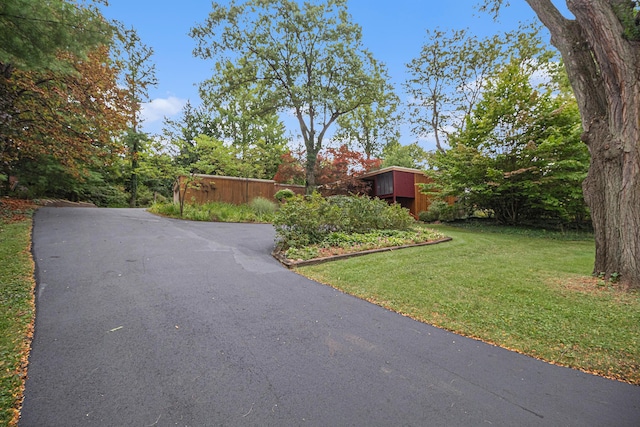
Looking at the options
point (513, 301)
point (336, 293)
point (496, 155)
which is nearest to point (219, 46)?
point (496, 155)

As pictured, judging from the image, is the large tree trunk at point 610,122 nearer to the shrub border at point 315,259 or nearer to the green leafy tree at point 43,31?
the shrub border at point 315,259

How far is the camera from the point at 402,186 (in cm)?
1587

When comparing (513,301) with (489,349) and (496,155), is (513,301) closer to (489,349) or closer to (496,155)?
(489,349)

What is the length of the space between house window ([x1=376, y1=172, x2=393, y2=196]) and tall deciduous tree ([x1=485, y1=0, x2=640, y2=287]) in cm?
1114

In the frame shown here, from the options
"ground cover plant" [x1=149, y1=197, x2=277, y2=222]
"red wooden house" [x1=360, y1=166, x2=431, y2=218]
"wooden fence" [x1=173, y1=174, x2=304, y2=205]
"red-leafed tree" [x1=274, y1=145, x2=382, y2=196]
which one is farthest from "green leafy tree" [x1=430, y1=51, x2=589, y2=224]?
"wooden fence" [x1=173, y1=174, x2=304, y2=205]

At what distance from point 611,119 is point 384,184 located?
39.4ft

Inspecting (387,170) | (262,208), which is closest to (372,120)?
(387,170)

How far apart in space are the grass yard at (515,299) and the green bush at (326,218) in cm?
147

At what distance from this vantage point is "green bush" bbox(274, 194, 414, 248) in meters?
6.73

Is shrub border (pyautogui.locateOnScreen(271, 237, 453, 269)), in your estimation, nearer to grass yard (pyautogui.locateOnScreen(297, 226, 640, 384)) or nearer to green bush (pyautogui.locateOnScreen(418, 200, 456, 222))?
grass yard (pyautogui.locateOnScreen(297, 226, 640, 384))

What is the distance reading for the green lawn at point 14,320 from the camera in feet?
5.65

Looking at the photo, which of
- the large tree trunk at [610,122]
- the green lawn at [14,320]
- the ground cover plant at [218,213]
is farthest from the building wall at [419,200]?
the green lawn at [14,320]

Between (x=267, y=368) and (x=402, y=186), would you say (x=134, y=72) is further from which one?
(x=267, y=368)

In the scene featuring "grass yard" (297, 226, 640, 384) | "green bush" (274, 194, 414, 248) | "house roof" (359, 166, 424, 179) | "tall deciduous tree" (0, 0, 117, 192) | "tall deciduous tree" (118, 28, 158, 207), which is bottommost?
"grass yard" (297, 226, 640, 384)
